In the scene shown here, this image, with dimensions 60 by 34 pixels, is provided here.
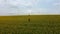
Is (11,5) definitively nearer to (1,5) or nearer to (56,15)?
(1,5)

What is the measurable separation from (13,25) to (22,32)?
0.07m

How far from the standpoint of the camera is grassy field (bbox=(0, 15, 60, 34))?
56 centimetres

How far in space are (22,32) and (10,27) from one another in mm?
77

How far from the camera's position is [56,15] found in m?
0.55

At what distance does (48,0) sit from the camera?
57 centimetres

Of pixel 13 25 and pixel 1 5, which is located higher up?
pixel 1 5

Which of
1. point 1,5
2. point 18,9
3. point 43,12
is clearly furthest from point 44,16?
point 1,5

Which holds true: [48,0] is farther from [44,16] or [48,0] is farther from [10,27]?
[10,27]

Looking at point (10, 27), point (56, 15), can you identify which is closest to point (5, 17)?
point (10, 27)

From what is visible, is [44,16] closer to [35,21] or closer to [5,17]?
[35,21]

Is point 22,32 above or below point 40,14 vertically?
below

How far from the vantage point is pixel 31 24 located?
57 cm

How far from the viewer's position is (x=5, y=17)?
57 centimetres

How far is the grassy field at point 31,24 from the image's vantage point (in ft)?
1.82
